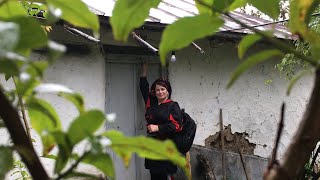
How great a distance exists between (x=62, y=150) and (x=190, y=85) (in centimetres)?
478

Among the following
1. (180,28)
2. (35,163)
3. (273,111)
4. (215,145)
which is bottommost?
(215,145)

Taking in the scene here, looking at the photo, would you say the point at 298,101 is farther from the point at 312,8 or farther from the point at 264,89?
the point at 312,8

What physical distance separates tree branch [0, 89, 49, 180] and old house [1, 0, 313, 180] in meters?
3.84

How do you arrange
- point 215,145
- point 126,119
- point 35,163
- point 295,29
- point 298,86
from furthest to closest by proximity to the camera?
1. point 298,86
2. point 215,145
3. point 126,119
4. point 295,29
5. point 35,163

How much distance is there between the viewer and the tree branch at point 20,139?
37 centimetres

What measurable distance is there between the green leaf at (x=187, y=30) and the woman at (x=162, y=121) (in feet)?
12.8

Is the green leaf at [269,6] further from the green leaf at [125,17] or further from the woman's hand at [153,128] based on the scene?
the woman's hand at [153,128]

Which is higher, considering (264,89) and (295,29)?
(295,29)

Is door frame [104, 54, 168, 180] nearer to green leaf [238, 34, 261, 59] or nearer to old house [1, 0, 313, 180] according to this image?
old house [1, 0, 313, 180]

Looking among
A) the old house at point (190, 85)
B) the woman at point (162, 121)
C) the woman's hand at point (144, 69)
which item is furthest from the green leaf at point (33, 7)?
the woman's hand at point (144, 69)

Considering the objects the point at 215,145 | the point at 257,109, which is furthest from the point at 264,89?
the point at 215,145

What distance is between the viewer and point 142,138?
42 centimetres

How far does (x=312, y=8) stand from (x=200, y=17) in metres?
0.15

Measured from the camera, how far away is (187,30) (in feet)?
1.52
